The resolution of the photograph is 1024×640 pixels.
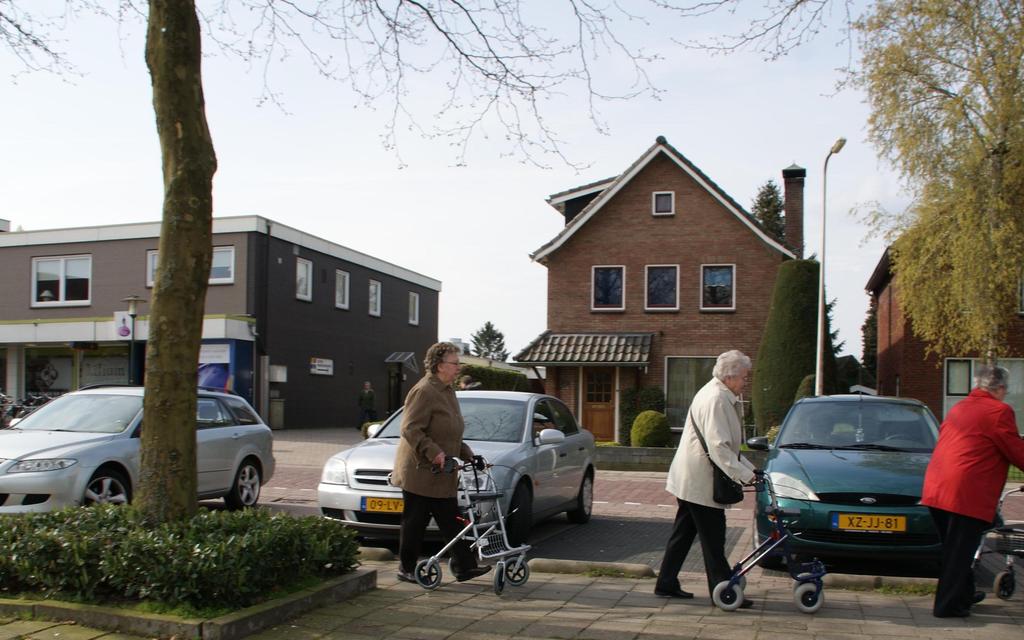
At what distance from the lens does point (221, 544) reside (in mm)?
5609

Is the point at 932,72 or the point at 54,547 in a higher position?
the point at 932,72

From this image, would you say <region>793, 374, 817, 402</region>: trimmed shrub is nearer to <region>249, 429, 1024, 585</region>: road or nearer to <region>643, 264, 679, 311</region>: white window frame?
<region>643, 264, 679, 311</region>: white window frame

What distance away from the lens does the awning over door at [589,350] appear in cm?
2636

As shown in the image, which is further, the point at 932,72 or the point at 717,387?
the point at 932,72

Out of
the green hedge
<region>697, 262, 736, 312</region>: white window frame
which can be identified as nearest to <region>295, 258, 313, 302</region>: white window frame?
the green hedge

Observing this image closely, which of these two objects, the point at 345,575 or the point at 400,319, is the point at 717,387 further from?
the point at 400,319

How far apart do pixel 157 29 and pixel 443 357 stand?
301cm

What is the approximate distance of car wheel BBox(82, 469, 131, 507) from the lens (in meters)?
9.30

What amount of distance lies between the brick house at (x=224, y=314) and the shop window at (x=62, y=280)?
36 millimetres

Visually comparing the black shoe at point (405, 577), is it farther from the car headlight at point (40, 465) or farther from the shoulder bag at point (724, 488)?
the car headlight at point (40, 465)

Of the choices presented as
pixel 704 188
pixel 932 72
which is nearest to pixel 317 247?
pixel 704 188

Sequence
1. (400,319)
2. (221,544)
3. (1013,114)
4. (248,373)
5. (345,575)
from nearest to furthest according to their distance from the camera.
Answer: (221,544) → (345,575) → (1013,114) → (248,373) → (400,319)

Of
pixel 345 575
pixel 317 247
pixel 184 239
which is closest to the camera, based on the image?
pixel 184 239

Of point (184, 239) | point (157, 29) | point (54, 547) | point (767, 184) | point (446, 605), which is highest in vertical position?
point (767, 184)
